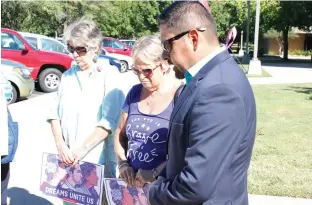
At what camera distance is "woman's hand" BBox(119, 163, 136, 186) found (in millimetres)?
2695

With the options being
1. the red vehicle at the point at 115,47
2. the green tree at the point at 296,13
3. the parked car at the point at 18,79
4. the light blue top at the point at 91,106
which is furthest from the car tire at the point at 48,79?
the green tree at the point at 296,13

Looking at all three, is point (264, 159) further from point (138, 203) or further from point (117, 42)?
point (117, 42)

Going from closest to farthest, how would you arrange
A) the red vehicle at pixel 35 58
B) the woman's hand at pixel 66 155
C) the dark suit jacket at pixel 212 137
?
the dark suit jacket at pixel 212 137 → the woman's hand at pixel 66 155 → the red vehicle at pixel 35 58

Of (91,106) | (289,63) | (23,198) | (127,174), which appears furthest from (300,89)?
(289,63)

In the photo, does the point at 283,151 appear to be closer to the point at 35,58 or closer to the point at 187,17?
the point at 187,17

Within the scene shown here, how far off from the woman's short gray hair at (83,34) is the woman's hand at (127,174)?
88 cm

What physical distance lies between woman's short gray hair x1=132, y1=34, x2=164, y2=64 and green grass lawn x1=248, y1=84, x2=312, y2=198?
9.19 ft

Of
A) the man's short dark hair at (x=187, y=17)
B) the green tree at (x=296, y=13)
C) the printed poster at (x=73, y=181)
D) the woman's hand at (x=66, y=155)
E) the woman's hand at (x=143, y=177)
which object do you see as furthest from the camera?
the green tree at (x=296, y=13)

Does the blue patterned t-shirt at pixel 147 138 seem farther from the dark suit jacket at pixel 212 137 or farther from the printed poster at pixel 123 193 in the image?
the dark suit jacket at pixel 212 137

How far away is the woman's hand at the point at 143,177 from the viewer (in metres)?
2.63

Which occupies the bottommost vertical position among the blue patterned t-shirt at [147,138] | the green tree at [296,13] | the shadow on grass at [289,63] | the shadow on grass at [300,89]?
the shadow on grass at [300,89]

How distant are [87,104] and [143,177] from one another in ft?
2.41

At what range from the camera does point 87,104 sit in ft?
10.1

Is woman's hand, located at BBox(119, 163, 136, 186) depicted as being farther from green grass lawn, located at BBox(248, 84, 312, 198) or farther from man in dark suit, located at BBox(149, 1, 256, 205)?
green grass lawn, located at BBox(248, 84, 312, 198)
